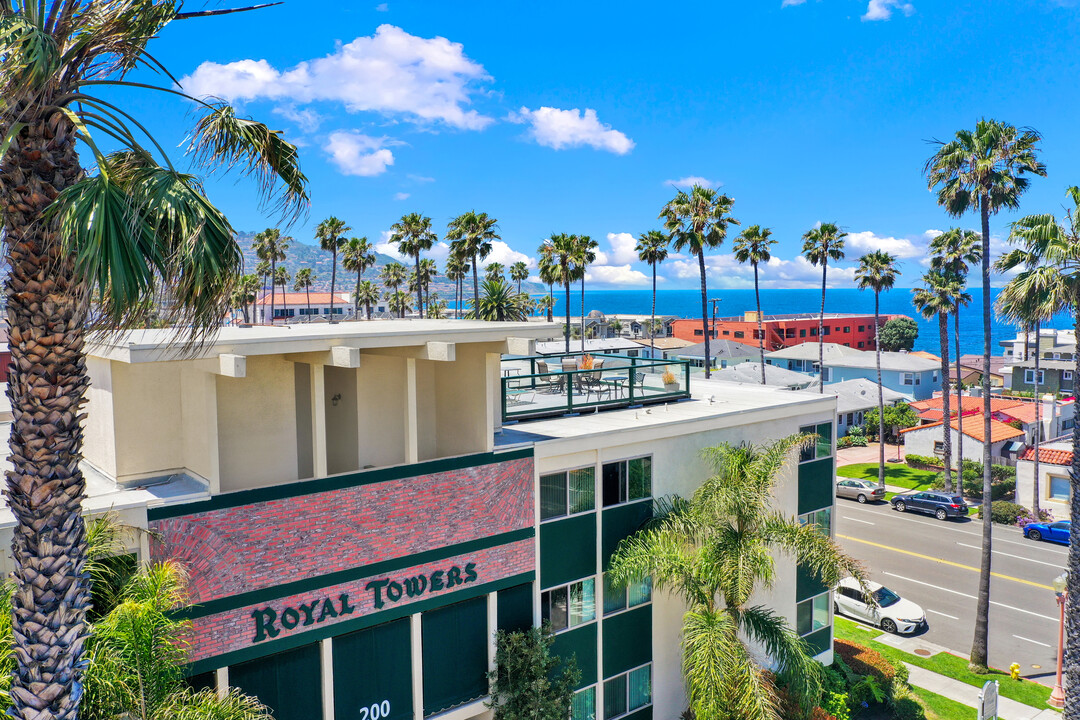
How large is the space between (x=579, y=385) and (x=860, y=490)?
36.8m

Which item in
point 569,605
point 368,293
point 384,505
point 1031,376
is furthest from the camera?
point 368,293

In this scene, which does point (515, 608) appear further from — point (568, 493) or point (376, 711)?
point (376, 711)

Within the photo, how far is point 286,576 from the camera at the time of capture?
13016mm

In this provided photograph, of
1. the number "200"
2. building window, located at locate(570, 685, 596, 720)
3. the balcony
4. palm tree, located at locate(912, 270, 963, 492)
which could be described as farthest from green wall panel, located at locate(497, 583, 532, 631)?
palm tree, located at locate(912, 270, 963, 492)

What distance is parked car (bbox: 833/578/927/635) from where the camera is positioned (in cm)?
3055

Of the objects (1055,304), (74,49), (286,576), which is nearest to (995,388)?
(1055,304)

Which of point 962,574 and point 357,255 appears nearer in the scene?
point 962,574

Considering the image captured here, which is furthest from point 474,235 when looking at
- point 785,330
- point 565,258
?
point 785,330

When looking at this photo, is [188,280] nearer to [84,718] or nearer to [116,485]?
[84,718]

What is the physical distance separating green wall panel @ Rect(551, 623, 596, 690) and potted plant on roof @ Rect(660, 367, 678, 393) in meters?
7.76

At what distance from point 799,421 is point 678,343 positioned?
7368cm

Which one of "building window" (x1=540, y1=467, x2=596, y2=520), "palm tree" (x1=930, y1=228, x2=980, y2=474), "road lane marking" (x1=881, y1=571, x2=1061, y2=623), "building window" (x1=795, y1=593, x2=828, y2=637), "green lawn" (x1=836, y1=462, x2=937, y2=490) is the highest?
"palm tree" (x1=930, y1=228, x2=980, y2=474)

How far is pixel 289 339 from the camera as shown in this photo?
42.2ft

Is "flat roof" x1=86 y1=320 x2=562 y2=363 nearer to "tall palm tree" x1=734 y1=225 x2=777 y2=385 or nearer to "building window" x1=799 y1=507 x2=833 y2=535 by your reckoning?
"building window" x1=799 y1=507 x2=833 y2=535
